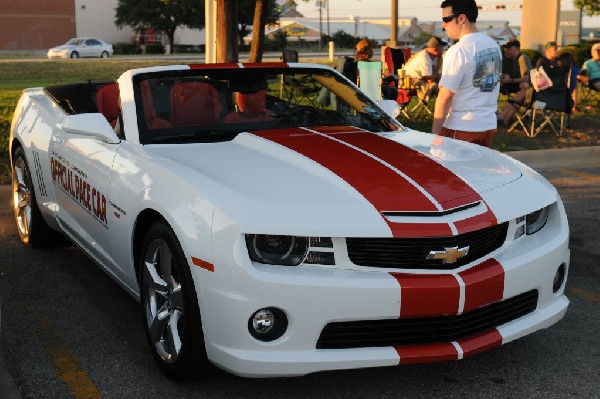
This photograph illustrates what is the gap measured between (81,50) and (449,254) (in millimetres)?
53334

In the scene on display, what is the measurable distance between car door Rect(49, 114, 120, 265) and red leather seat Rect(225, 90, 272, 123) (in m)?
0.73

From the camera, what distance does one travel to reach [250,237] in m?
3.59

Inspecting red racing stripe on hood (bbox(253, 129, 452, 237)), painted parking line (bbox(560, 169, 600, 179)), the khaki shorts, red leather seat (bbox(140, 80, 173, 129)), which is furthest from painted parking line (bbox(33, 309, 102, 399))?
painted parking line (bbox(560, 169, 600, 179))

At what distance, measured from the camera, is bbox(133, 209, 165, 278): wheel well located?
164 inches

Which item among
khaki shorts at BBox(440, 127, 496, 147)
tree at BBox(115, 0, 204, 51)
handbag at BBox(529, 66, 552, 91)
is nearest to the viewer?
khaki shorts at BBox(440, 127, 496, 147)

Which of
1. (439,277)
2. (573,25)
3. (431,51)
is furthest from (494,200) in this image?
(573,25)

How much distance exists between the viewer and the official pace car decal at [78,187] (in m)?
4.84

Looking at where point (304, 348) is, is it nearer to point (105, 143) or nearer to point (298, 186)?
point (298, 186)

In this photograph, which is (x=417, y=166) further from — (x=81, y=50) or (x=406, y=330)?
(x=81, y=50)

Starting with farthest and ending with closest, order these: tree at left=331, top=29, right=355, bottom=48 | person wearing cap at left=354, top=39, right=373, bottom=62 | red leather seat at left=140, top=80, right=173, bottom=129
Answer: tree at left=331, top=29, right=355, bottom=48 → person wearing cap at left=354, top=39, right=373, bottom=62 → red leather seat at left=140, top=80, right=173, bottom=129

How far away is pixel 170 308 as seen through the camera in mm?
4039

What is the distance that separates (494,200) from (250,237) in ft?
3.85

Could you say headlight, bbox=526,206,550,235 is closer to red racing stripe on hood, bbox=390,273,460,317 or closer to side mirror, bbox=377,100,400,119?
red racing stripe on hood, bbox=390,273,460,317

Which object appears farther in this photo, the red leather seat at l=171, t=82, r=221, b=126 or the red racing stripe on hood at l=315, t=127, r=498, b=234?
the red leather seat at l=171, t=82, r=221, b=126
